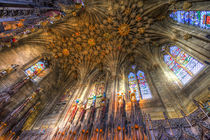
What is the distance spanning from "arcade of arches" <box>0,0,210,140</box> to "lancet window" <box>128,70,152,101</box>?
0.07 m

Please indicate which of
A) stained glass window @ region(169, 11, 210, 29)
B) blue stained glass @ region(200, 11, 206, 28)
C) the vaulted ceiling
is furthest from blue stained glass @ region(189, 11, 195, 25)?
the vaulted ceiling

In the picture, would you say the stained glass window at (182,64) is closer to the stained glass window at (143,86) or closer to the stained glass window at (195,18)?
the stained glass window at (195,18)

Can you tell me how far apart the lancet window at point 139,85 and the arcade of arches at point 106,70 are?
0.07m

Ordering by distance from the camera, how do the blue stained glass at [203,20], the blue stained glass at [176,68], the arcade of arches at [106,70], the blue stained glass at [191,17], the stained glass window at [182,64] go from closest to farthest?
the arcade of arches at [106,70]
the blue stained glass at [203,20]
the stained glass window at [182,64]
the blue stained glass at [191,17]
the blue stained glass at [176,68]

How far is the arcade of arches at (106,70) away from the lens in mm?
5129

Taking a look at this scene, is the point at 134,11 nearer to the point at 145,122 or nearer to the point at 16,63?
the point at 145,122

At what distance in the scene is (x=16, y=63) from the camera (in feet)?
27.7

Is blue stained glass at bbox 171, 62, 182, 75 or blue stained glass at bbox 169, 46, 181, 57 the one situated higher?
blue stained glass at bbox 169, 46, 181, 57

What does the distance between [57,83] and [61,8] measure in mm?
6353

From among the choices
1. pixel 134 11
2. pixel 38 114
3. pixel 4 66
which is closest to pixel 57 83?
pixel 38 114

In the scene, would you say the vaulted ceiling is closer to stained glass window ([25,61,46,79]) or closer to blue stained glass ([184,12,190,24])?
stained glass window ([25,61,46,79])

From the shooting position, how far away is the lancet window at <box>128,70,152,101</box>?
25.1ft

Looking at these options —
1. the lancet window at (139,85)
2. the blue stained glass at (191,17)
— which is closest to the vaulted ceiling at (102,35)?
the lancet window at (139,85)

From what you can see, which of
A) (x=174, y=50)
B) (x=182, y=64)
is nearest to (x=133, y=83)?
(x=182, y=64)
